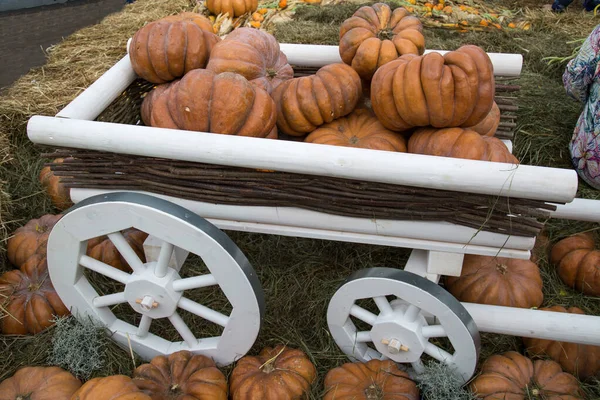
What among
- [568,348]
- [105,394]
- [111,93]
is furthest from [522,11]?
[105,394]

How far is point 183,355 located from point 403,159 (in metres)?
1.06

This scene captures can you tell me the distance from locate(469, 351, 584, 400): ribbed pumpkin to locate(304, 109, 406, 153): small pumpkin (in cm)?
89

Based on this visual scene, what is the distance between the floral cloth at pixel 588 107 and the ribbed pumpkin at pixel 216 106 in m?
1.90

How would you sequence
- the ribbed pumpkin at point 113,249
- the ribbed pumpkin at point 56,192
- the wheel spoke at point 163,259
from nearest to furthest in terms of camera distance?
the wheel spoke at point 163,259 → the ribbed pumpkin at point 113,249 → the ribbed pumpkin at point 56,192

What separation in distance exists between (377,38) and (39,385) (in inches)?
74.6

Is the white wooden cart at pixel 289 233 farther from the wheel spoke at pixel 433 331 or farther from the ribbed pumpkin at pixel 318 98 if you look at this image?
the ribbed pumpkin at pixel 318 98

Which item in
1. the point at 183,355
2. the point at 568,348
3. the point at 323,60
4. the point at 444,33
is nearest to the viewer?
the point at 183,355

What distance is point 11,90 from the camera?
12.1 feet

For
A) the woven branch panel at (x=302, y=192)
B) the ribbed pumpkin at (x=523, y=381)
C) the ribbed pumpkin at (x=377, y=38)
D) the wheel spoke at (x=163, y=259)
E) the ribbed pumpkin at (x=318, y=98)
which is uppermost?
the ribbed pumpkin at (x=377, y=38)

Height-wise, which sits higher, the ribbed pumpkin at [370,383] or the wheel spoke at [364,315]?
the wheel spoke at [364,315]

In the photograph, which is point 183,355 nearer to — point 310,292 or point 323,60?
point 310,292

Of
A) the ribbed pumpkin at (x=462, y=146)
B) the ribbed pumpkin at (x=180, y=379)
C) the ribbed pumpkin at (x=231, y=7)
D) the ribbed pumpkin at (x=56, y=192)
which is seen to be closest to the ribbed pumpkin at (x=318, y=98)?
the ribbed pumpkin at (x=462, y=146)

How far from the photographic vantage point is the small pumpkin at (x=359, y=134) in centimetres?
196

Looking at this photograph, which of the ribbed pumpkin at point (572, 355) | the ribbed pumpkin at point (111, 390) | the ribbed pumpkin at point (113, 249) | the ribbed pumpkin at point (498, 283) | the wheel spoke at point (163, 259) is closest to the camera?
the ribbed pumpkin at point (111, 390)
